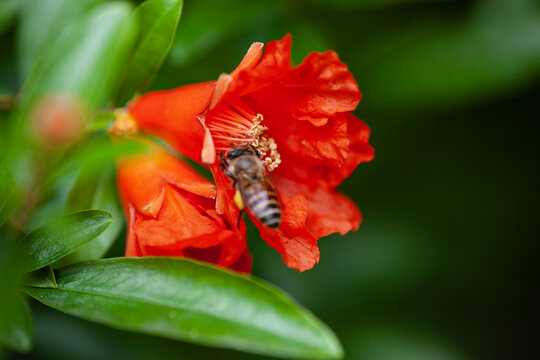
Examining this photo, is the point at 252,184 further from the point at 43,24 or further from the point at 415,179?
the point at 415,179

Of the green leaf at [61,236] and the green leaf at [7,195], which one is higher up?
the green leaf at [7,195]

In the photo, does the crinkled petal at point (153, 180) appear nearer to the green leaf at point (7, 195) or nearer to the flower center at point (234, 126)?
the flower center at point (234, 126)

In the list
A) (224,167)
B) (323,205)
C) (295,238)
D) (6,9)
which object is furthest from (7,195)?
(6,9)

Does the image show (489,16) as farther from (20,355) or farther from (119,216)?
(20,355)

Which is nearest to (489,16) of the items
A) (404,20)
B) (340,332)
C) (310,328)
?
(404,20)

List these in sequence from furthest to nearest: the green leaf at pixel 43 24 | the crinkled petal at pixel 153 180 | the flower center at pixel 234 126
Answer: the green leaf at pixel 43 24 < the flower center at pixel 234 126 < the crinkled petal at pixel 153 180

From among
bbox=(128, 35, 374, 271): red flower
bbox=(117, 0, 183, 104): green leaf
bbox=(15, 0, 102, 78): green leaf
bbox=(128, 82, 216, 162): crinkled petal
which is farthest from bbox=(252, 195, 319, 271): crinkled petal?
bbox=(15, 0, 102, 78): green leaf

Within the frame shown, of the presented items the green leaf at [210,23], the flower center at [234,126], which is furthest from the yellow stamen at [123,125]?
the green leaf at [210,23]
